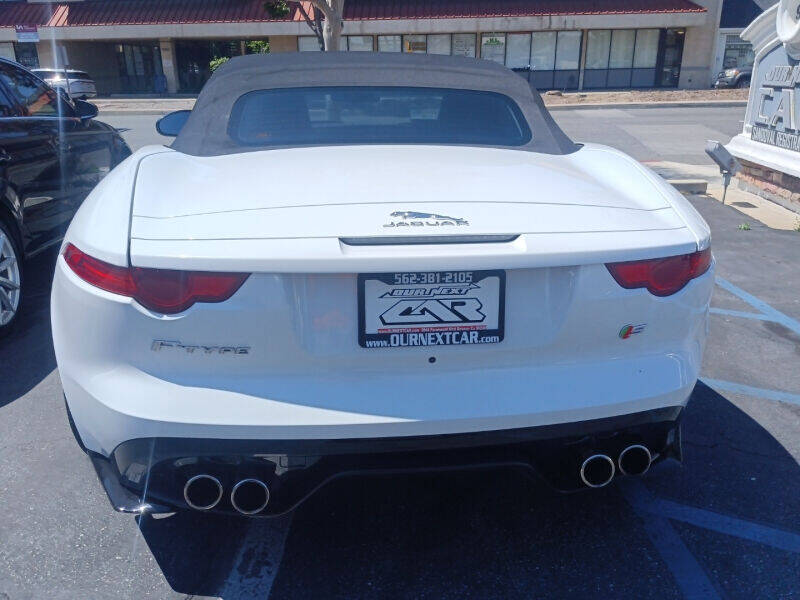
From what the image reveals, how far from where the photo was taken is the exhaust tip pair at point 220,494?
214cm

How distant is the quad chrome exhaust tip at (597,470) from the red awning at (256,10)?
33.4 m

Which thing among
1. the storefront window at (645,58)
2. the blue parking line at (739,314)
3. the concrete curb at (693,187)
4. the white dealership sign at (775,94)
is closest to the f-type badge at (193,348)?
the blue parking line at (739,314)

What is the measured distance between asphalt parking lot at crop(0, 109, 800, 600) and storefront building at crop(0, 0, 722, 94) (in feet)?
107

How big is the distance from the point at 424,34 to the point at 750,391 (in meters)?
33.1

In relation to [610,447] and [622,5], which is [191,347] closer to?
[610,447]

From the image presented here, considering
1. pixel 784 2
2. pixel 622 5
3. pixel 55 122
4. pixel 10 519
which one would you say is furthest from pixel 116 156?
pixel 622 5

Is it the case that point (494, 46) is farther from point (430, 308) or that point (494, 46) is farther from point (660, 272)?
point (430, 308)

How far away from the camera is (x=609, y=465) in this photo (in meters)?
2.31

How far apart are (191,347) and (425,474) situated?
78 cm

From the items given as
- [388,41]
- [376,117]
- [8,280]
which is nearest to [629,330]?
[376,117]

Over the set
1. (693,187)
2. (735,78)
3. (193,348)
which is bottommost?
(735,78)

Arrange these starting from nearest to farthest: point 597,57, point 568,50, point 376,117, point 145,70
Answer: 1. point 376,117
2. point 568,50
3. point 597,57
4. point 145,70

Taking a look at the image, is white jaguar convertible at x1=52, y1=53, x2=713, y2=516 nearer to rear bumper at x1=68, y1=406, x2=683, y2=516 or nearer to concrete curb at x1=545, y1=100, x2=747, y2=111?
rear bumper at x1=68, y1=406, x2=683, y2=516

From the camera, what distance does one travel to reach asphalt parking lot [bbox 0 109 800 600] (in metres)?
2.47
